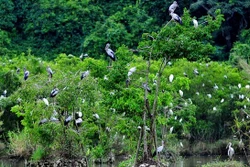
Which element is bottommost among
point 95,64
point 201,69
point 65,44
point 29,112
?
point 65,44

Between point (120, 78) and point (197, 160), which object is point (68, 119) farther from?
point (197, 160)

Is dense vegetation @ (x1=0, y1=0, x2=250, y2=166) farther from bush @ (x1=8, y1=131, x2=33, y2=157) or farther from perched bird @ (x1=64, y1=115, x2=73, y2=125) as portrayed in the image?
perched bird @ (x1=64, y1=115, x2=73, y2=125)

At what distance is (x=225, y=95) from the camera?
2928 centimetres

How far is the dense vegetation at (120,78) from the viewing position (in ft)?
54.5

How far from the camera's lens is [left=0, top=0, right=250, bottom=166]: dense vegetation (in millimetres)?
16608

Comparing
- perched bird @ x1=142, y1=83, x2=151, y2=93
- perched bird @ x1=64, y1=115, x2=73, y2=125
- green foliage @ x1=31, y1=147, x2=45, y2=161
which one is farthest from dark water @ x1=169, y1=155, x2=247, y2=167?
perched bird @ x1=142, y1=83, x2=151, y2=93

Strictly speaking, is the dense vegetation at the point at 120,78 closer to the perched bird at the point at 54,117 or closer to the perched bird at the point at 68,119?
the perched bird at the point at 54,117

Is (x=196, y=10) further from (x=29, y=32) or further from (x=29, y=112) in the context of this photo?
(x=29, y=112)

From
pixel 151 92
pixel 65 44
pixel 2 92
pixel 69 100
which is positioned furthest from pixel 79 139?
pixel 65 44

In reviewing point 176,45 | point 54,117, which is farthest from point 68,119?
point 176,45

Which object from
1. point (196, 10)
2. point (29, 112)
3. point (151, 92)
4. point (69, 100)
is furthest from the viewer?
point (196, 10)

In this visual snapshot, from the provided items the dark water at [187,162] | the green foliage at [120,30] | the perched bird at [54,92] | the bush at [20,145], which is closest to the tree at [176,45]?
the perched bird at [54,92]

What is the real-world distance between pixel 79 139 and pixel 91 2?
77.0ft

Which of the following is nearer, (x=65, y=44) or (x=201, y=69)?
(x=201, y=69)
